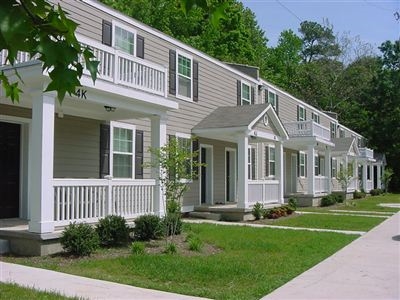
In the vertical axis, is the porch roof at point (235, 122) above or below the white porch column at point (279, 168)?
above

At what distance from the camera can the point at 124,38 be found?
49.4ft

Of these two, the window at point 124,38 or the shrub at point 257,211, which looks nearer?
the window at point 124,38

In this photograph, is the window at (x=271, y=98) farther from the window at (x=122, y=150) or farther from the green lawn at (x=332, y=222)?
the window at (x=122, y=150)

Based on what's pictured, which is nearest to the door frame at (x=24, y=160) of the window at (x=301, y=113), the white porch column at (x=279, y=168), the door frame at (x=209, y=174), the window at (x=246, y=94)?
the door frame at (x=209, y=174)

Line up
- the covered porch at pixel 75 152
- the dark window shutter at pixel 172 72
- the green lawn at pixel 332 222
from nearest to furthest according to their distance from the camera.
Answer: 1. the covered porch at pixel 75 152
2. the green lawn at pixel 332 222
3. the dark window shutter at pixel 172 72

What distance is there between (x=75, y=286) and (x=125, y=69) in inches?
234

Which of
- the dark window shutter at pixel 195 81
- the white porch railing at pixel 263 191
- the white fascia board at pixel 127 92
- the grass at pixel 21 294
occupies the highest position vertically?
the dark window shutter at pixel 195 81

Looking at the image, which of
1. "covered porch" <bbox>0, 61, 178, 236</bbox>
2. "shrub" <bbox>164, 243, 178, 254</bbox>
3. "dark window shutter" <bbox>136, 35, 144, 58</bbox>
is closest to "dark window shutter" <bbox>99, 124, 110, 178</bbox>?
"covered porch" <bbox>0, 61, 178, 236</bbox>

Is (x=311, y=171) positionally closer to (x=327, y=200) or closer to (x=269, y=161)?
(x=327, y=200)

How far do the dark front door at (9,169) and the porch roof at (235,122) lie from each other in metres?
7.68

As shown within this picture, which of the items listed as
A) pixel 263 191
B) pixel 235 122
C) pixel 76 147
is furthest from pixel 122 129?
pixel 263 191

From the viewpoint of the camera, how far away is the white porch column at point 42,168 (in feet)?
30.8

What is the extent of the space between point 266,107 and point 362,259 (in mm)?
9922

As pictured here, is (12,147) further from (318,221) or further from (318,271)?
(318,221)
